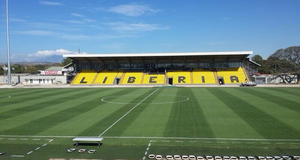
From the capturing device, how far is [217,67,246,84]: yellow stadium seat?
203 ft

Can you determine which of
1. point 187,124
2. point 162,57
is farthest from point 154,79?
point 187,124

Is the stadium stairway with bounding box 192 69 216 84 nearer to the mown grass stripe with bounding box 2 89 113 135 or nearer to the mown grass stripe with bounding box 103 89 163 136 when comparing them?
the mown grass stripe with bounding box 103 89 163 136

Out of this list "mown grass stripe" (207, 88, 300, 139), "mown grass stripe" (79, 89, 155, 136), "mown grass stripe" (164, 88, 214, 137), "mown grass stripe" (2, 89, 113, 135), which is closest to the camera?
"mown grass stripe" (207, 88, 300, 139)

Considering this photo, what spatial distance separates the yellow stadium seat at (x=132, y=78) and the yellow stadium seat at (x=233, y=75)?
20726 mm

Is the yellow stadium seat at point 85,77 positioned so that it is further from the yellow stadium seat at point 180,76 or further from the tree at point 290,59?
the tree at point 290,59

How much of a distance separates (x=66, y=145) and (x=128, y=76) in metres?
53.2

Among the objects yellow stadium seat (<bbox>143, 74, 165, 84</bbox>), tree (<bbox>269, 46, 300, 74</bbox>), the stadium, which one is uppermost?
tree (<bbox>269, 46, 300, 74</bbox>)

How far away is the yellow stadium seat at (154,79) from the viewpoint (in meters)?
64.0

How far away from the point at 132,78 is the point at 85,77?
13.0 metres

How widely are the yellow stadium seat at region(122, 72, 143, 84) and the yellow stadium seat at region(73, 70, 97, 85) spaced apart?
904 cm

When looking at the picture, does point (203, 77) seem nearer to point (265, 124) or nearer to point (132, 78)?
point (132, 78)

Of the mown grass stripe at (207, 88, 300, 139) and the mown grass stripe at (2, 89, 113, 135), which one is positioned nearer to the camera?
the mown grass stripe at (207, 88, 300, 139)

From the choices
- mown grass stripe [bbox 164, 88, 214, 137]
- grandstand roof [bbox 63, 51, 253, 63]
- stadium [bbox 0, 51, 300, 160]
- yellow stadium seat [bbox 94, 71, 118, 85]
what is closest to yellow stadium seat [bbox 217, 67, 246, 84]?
grandstand roof [bbox 63, 51, 253, 63]

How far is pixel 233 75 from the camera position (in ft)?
211
